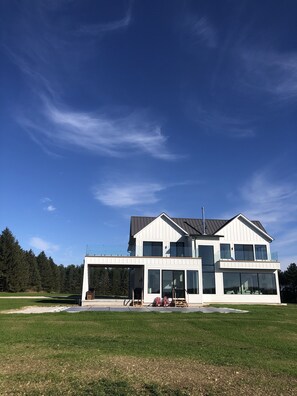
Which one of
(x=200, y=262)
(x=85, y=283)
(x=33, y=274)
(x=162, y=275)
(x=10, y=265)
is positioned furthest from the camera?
(x=33, y=274)

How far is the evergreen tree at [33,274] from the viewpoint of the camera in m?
74.6

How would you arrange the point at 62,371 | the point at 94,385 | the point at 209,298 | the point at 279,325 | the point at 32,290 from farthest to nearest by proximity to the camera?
1. the point at 32,290
2. the point at 209,298
3. the point at 279,325
4. the point at 62,371
5. the point at 94,385

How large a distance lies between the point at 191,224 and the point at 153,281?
9.70 m

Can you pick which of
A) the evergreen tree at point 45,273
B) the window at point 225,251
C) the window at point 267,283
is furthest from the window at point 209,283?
the evergreen tree at point 45,273

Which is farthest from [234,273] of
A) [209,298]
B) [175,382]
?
[175,382]

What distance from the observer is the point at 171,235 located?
1296 inches

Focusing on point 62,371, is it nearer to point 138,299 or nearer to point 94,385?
point 94,385

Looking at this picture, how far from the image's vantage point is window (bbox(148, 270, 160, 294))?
28328 mm

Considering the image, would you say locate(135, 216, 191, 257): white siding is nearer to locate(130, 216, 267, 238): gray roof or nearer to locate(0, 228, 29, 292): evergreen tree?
locate(130, 216, 267, 238): gray roof

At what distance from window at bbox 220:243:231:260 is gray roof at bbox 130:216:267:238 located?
1.52 metres

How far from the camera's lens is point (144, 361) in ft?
24.6

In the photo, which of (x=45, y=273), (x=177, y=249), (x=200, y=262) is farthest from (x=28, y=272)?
(x=200, y=262)

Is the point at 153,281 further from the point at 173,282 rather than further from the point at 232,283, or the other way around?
the point at 232,283

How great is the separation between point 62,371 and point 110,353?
1.91 metres
